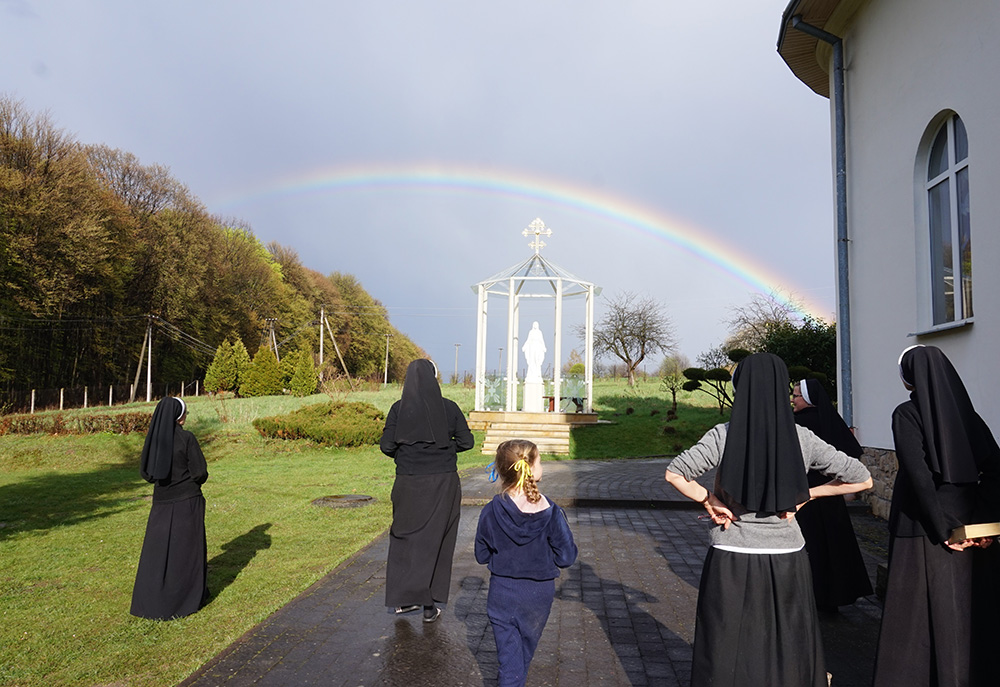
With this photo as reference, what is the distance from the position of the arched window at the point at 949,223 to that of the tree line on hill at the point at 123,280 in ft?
112

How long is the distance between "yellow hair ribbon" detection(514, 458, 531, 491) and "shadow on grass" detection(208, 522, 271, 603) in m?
3.73

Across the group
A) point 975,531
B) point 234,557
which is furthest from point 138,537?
point 975,531

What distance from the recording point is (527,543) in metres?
3.58

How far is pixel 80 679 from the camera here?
4.29 meters

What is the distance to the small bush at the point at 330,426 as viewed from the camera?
20.3 m

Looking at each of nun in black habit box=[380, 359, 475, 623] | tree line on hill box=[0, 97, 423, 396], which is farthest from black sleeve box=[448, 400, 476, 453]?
tree line on hill box=[0, 97, 423, 396]

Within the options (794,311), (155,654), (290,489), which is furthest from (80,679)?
(794,311)

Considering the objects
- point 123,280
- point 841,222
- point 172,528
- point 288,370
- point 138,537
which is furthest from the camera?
point 288,370

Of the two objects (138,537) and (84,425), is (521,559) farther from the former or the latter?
(84,425)

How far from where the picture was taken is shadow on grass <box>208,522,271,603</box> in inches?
262

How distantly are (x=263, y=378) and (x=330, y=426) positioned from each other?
85.7 feet

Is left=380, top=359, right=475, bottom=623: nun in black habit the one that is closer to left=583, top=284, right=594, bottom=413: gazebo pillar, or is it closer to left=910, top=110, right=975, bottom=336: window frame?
left=910, top=110, right=975, bottom=336: window frame

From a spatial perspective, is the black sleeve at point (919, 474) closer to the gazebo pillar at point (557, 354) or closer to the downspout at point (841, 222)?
the downspout at point (841, 222)

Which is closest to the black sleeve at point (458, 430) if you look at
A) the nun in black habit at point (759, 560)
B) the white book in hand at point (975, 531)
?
the nun in black habit at point (759, 560)
